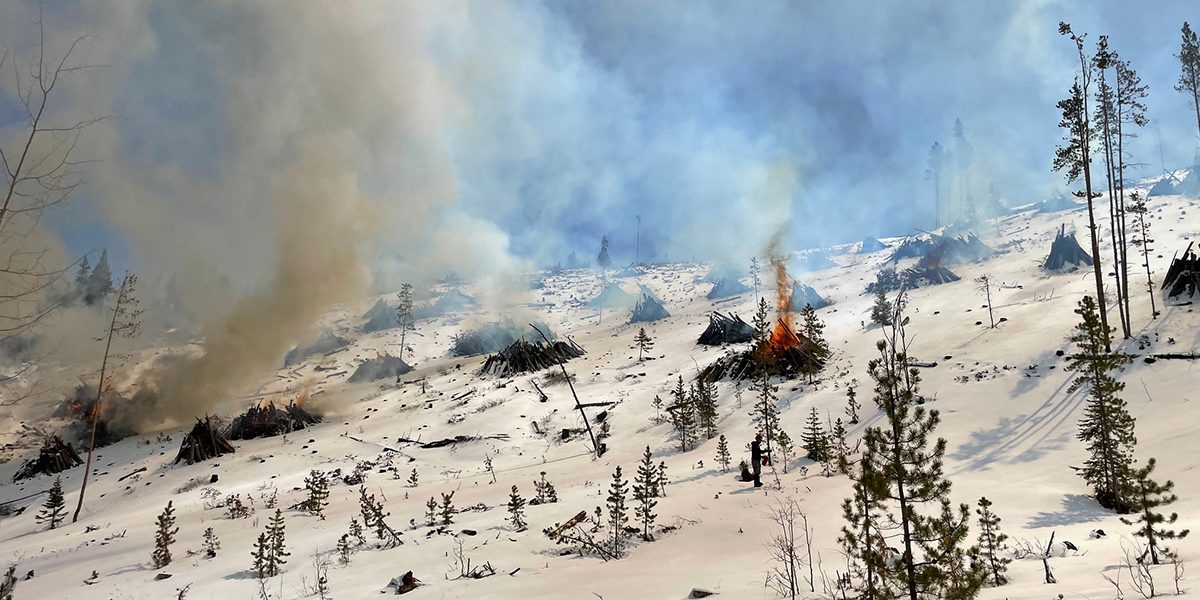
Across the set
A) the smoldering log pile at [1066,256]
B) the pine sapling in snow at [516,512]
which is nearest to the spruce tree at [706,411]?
the pine sapling in snow at [516,512]

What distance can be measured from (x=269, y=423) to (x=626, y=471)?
18.9 m

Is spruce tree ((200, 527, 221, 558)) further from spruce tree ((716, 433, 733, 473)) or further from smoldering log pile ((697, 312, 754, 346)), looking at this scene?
smoldering log pile ((697, 312, 754, 346))

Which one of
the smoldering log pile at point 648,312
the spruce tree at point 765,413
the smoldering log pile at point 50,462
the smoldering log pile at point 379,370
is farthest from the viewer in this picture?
the smoldering log pile at point 648,312

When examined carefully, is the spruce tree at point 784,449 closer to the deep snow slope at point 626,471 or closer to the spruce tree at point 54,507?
the deep snow slope at point 626,471

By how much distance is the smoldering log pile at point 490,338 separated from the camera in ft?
141

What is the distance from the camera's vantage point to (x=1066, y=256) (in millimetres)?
32188

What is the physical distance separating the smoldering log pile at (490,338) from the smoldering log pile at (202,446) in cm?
2123

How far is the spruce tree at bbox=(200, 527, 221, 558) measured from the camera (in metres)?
9.68

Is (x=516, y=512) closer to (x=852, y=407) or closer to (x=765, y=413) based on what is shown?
(x=765, y=413)

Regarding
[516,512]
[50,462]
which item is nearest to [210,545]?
[516,512]

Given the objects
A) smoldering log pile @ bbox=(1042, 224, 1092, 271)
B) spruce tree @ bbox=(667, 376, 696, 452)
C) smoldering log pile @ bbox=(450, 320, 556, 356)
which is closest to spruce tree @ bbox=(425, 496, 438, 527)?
spruce tree @ bbox=(667, 376, 696, 452)

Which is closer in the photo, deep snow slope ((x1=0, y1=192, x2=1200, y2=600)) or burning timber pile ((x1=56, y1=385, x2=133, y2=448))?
deep snow slope ((x1=0, y1=192, x2=1200, y2=600))

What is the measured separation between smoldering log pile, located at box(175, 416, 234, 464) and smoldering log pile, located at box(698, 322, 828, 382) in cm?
1954

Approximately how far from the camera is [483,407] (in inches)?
930
